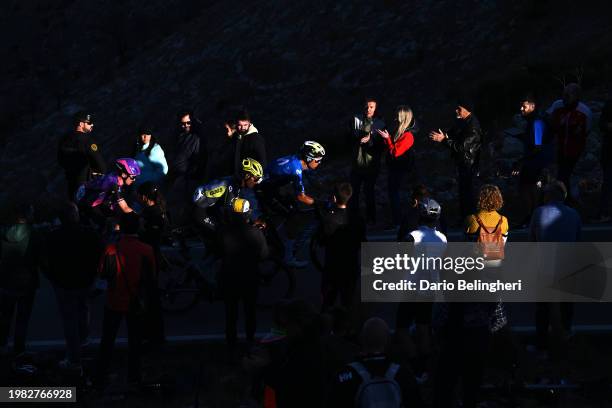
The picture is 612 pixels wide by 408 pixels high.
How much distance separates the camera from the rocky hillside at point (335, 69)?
2194 centimetres

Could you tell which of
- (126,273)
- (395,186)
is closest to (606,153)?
(395,186)

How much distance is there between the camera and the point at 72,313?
10.1 m

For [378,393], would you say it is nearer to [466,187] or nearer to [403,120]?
[466,187]

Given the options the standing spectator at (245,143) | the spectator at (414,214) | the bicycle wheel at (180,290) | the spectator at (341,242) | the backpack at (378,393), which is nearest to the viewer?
the backpack at (378,393)

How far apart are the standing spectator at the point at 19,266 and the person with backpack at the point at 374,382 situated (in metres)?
5.07

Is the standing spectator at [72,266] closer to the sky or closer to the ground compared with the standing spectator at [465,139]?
closer to the ground

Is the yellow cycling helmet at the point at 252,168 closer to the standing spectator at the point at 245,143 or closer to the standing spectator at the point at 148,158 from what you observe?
the standing spectator at the point at 245,143

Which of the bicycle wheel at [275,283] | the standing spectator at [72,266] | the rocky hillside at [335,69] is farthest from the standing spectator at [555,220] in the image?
the rocky hillside at [335,69]

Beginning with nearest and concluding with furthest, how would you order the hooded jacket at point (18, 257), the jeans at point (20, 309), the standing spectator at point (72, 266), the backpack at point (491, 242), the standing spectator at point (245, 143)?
the backpack at point (491, 242)
the standing spectator at point (72, 266)
the hooded jacket at point (18, 257)
the jeans at point (20, 309)
the standing spectator at point (245, 143)

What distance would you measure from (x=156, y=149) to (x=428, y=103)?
1171 centimetres

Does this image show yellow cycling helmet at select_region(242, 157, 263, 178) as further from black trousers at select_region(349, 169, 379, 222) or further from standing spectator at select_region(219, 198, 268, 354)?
black trousers at select_region(349, 169, 379, 222)

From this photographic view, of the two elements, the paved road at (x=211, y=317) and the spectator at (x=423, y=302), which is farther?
the paved road at (x=211, y=317)

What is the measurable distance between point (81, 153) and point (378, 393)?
8.75 meters

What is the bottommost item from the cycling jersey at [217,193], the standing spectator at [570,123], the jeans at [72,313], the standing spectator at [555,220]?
the jeans at [72,313]
